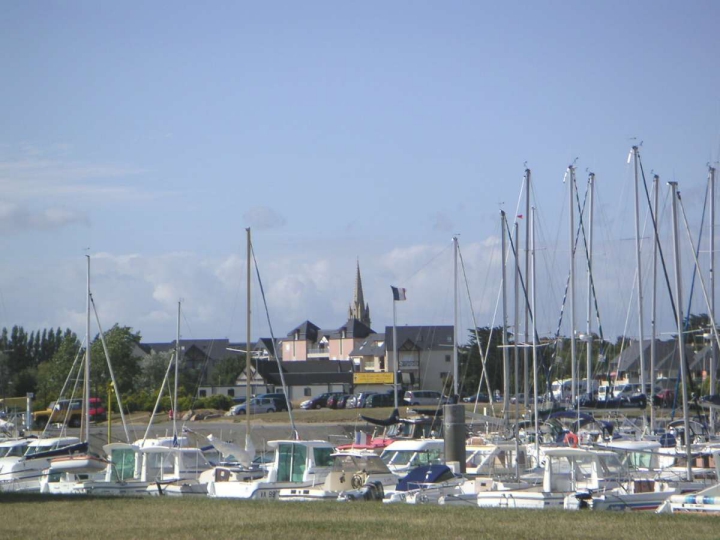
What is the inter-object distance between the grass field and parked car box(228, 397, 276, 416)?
52058mm

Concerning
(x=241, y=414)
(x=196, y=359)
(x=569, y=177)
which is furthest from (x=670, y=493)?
(x=196, y=359)

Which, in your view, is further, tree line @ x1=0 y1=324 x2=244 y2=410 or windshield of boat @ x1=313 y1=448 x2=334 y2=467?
tree line @ x1=0 y1=324 x2=244 y2=410

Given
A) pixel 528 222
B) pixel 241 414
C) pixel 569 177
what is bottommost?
pixel 241 414

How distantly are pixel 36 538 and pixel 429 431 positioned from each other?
103 feet

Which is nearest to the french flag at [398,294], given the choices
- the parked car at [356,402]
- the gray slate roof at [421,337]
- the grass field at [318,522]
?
the parked car at [356,402]

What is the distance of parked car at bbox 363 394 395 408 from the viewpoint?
7894 centimetres

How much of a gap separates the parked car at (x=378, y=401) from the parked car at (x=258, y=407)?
7383mm

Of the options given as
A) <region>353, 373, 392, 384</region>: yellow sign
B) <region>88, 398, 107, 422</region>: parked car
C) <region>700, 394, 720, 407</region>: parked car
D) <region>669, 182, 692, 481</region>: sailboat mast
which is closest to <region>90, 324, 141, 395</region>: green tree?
<region>88, 398, 107, 422</region>: parked car

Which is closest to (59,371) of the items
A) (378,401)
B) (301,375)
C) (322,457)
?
(301,375)

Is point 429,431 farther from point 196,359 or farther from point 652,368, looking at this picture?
point 196,359

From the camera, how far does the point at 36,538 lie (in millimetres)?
16172

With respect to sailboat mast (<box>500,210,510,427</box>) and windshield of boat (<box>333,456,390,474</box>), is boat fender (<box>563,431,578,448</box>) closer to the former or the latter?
sailboat mast (<box>500,210,510,427</box>)

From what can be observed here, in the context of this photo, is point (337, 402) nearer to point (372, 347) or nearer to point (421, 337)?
point (421, 337)

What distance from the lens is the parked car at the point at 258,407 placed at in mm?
74250
